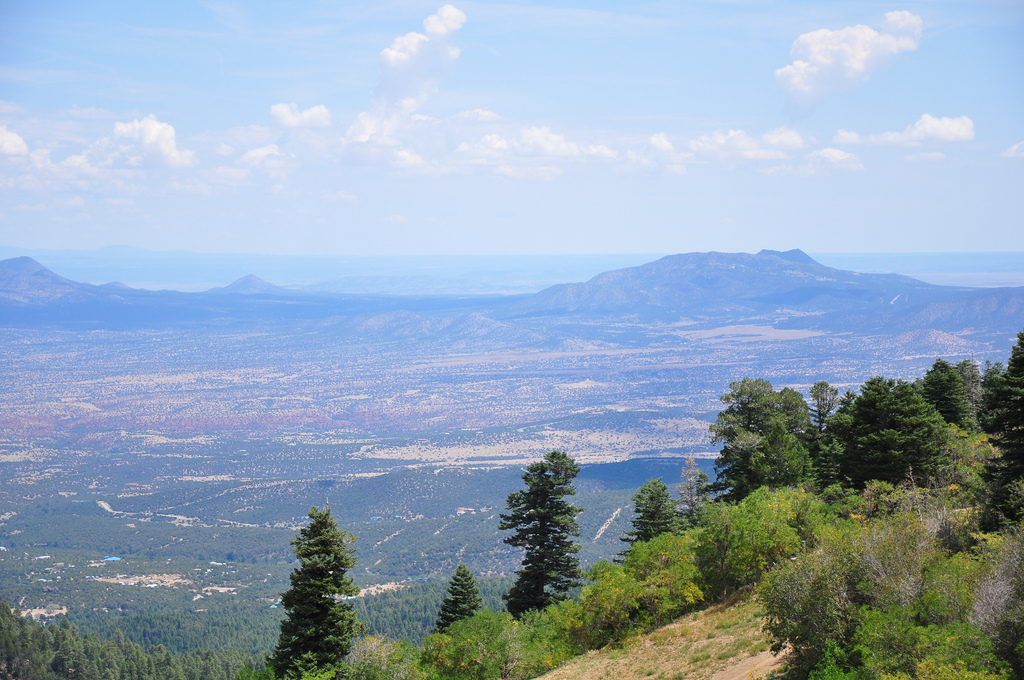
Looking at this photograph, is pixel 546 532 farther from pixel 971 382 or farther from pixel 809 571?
pixel 971 382

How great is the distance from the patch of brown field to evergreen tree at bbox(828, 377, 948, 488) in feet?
38.1

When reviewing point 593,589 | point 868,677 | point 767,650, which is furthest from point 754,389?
point 868,677

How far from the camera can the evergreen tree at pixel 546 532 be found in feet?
132

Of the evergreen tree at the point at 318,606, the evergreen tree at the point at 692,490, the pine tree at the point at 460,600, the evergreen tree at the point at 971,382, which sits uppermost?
the evergreen tree at the point at 971,382

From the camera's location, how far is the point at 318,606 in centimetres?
2703

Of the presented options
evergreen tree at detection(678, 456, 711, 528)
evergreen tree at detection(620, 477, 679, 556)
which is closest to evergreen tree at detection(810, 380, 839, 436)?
evergreen tree at detection(678, 456, 711, 528)

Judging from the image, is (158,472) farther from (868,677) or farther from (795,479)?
(868,677)

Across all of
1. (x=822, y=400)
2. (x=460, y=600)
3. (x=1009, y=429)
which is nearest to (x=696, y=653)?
(x=1009, y=429)

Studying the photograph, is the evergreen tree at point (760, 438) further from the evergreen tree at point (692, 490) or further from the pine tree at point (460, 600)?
the pine tree at point (460, 600)

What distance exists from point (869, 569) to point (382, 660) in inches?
605

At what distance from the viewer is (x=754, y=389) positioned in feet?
157

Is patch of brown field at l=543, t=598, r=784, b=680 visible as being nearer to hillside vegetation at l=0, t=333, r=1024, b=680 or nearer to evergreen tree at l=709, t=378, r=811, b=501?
hillside vegetation at l=0, t=333, r=1024, b=680

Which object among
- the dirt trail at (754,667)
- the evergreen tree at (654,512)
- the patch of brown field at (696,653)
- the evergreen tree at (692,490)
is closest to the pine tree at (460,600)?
the evergreen tree at (654,512)

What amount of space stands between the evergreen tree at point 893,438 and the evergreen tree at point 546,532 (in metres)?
13.8
